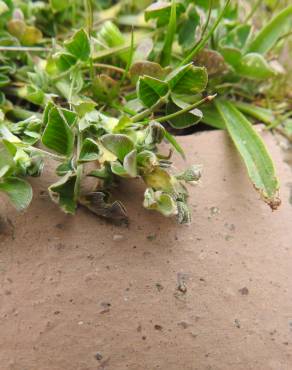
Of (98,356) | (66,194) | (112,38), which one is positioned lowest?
(98,356)

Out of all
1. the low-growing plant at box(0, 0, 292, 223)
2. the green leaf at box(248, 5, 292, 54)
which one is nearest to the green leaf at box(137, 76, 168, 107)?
the low-growing plant at box(0, 0, 292, 223)

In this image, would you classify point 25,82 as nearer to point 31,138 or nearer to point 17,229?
point 31,138

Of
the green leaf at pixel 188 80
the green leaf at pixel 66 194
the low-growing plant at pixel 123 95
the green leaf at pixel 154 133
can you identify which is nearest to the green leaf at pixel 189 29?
the low-growing plant at pixel 123 95

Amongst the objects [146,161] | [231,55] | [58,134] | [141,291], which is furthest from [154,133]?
[231,55]

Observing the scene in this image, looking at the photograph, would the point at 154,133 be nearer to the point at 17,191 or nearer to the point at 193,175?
the point at 193,175

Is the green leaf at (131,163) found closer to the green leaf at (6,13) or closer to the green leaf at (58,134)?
the green leaf at (58,134)

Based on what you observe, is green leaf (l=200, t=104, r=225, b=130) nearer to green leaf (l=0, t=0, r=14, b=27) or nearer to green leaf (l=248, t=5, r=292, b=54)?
green leaf (l=248, t=5, r=292, b=54)

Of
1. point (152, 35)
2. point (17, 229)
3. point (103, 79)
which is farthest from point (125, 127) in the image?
point (152, 35)
